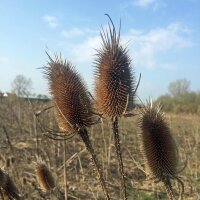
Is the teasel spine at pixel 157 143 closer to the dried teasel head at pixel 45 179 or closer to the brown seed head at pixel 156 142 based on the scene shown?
the brown seed head at pixel 156 142

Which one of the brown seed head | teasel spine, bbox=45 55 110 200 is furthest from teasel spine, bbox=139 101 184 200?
teasel spine, bbox=45 55 110 200

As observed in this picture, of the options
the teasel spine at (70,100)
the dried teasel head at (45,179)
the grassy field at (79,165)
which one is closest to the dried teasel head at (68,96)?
the teasel spine at (70,100)

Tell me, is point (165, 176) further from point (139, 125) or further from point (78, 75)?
point (78, 75)

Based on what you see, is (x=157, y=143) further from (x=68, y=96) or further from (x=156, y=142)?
(x=68, y=96)

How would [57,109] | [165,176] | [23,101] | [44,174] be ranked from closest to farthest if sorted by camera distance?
[165,176] < [57,109] < [44,174] < [23,101]

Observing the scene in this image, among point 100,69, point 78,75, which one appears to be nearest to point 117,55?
point 100,69

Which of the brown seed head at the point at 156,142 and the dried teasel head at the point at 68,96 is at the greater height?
Result: the dried teasel head at the point at 68,96
